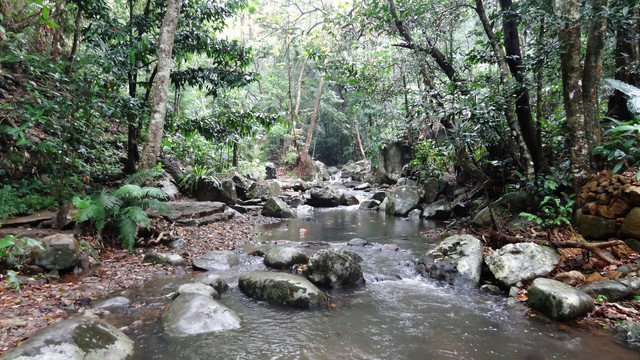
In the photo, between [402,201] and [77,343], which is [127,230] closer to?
[77,343]

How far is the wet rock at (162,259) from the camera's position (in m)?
5.52

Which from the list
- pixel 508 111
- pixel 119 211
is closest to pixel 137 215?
pixel 119 211

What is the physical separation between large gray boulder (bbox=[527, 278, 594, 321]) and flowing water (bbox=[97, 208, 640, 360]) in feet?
0.45

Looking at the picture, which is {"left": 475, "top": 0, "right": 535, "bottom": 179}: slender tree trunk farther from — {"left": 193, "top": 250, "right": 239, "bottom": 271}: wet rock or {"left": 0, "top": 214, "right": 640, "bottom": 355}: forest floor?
{"left": 193, "top": 250, "right": 239, "bottom": 271}: wet rock

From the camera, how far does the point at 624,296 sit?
3756mm

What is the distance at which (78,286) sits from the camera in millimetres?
4246

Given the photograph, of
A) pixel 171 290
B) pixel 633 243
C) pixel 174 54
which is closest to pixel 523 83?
pixel 633 243

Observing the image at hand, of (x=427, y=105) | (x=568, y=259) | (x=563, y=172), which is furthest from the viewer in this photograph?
(x=427, y=105)

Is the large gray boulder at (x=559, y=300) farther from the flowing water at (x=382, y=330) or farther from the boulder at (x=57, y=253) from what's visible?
the boulder at (x=57, y=253)

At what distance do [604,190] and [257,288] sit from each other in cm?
543

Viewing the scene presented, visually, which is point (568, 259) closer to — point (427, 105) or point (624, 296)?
point (624, 296)

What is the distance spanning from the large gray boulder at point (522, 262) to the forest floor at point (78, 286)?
5134 mm

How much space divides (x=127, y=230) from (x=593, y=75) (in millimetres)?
8233

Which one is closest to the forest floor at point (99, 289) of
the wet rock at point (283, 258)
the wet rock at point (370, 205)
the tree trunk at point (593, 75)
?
the wet rock at point (283, 258)
